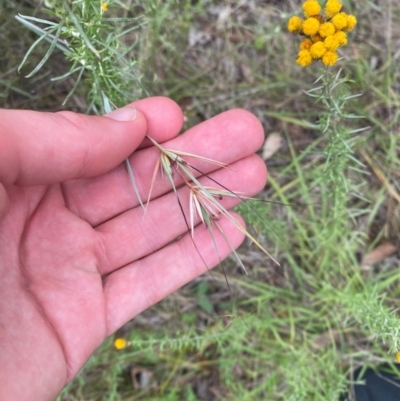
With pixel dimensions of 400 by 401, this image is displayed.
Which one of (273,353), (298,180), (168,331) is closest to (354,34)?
(298,180)

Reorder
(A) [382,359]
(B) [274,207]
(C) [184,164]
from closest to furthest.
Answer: (C) [184,164] < (A) [382,359] < (B) [274,207]

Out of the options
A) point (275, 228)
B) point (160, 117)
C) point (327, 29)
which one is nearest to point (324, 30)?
point (327, 29)

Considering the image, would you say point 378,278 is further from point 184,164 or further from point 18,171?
point 18,171

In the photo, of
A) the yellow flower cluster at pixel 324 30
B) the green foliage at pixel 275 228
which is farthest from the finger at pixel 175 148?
the green foliage at pixel 275 228

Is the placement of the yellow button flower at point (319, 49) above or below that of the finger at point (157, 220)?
above

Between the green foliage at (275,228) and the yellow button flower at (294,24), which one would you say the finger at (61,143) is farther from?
the green foliage at (275,228)

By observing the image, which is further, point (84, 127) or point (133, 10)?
point (133, 10)
